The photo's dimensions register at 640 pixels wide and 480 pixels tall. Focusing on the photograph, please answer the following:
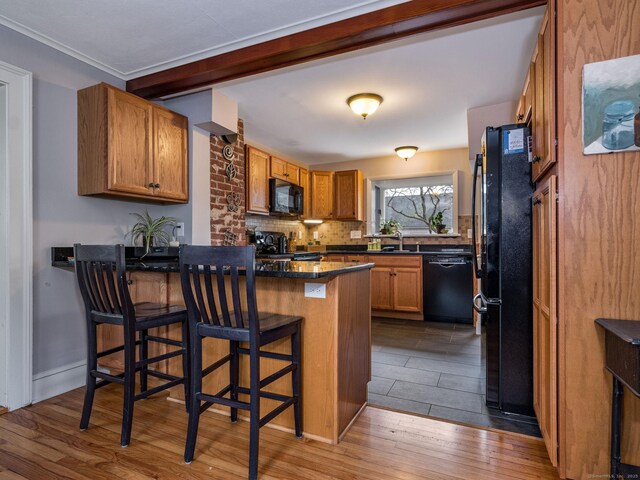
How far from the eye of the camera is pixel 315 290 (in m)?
1.84

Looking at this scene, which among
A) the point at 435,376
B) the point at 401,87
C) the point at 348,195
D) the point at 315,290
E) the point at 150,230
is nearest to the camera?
the point at 315,290

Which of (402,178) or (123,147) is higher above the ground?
(402,178)

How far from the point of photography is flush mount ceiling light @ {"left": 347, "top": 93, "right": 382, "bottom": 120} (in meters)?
3.21

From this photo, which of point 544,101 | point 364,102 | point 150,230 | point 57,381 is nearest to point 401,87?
point 364,102

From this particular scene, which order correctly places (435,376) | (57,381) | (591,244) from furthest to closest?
(435,376), (57,381), (591,244)

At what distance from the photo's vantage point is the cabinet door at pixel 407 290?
4.54 m

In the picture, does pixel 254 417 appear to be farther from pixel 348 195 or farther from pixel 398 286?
pixel 348 195

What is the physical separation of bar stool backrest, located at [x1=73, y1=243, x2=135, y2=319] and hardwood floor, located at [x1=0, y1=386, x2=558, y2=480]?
0.66 m

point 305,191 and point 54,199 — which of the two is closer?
point 54,199

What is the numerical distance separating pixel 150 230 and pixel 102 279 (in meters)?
1.13

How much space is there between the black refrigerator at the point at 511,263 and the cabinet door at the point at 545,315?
0.09 meters

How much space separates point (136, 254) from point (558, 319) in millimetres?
2933

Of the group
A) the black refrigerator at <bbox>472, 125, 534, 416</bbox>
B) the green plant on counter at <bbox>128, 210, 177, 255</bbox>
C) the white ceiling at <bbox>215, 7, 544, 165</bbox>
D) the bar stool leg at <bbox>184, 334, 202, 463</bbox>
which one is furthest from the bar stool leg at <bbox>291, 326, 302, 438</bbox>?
the white ceiling at <bbox>215, 7, 544, 165</bbox>

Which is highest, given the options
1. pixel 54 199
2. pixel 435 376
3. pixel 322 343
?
pixel 54 199
